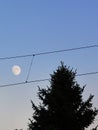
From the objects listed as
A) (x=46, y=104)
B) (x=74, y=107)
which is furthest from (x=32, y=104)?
(x=74, y=107)

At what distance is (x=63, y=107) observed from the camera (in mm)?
29094

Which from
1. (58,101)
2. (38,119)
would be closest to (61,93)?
(58,101)

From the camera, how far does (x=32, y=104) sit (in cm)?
3133

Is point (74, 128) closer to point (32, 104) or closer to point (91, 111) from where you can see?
Answer: point (91, 111)

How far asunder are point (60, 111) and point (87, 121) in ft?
6.75

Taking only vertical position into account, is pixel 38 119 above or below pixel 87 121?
above

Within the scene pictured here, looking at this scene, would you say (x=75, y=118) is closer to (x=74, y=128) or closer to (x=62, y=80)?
(x=74, y=128)

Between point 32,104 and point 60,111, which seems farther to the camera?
point 32,104

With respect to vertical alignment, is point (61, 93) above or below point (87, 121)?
above

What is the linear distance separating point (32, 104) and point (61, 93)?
2.76 meters

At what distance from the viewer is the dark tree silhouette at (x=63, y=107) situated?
29062 millimetres

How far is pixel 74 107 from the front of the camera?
29.7 metres

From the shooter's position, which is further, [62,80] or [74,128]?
[62,80]

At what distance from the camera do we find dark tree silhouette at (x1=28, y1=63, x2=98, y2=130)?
29062 millimetres
